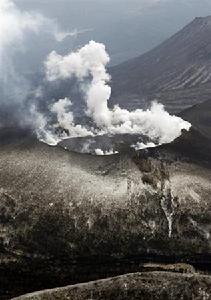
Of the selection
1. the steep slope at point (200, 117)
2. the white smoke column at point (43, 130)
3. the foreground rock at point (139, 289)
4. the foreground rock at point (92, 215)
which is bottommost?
the foreground rock at point (139, 289)

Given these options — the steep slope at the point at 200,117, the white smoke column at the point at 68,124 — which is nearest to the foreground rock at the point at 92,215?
the white smoke column at the point at 68,124

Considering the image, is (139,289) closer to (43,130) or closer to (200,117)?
(43,130)

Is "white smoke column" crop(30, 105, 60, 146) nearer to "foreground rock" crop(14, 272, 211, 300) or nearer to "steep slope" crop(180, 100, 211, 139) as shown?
"steep slope" crop(180, 100, 211, 139)

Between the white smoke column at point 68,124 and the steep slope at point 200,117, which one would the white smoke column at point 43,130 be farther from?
the steep slope at point 200,117

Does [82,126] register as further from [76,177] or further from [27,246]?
[27,246]

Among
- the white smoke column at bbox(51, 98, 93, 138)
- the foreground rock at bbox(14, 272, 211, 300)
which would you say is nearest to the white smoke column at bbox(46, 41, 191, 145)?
the white smoke column at bbox(51, 98, 93, 138)

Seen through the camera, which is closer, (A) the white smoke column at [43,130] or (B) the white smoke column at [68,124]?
(A) the white smoke column at [43,130]
